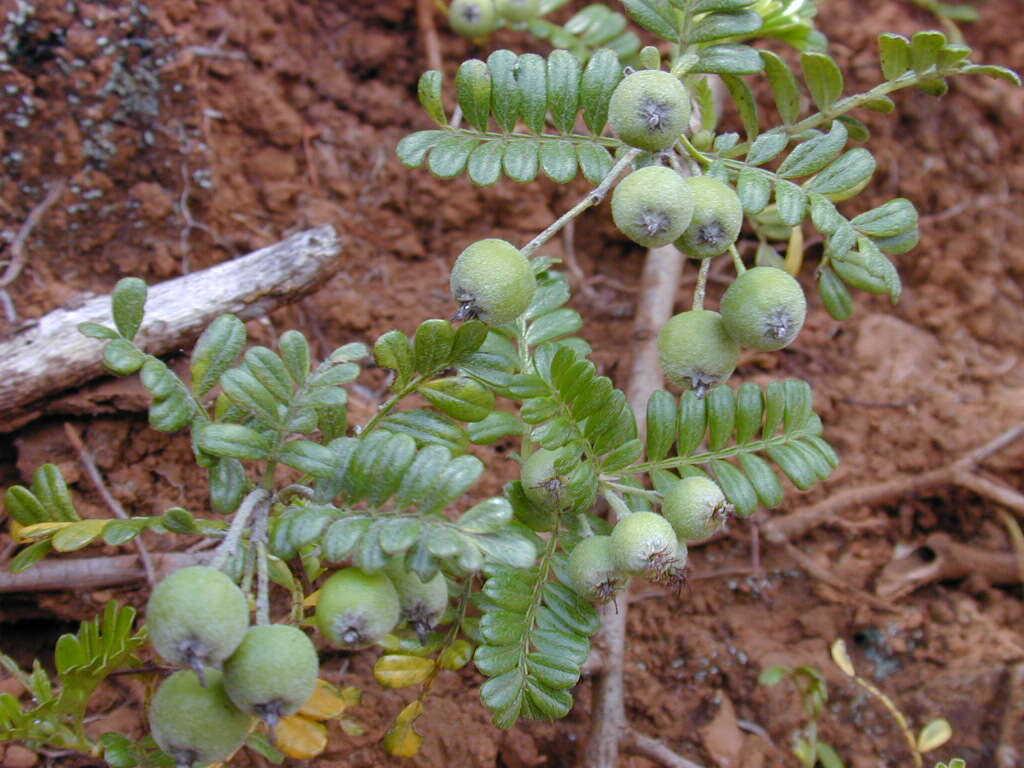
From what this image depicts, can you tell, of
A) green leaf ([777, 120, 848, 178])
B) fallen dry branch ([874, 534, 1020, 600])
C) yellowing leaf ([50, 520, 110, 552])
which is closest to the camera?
yellowing leaf ([50, 520, 110, 552])

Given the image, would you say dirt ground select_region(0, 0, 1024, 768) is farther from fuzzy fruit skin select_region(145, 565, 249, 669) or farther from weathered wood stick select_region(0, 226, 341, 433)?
fuzzy fruit skin select_region(145, 565, 249, 669)

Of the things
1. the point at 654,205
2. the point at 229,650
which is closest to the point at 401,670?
the point at 229,650

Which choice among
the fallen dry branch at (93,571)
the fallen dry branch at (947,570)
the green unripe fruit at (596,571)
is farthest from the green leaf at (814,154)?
the fallen dry branch at (93,571)

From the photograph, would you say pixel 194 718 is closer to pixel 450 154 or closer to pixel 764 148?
pixel 450 154

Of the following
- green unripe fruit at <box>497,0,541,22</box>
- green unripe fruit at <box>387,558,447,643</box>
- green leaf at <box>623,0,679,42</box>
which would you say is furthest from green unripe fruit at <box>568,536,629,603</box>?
green unripe fruit at <box>497,0,541,22</box>

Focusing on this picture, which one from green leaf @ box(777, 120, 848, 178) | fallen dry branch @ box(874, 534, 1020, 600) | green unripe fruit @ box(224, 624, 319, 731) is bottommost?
fallen dry branch @ box(874, 534, 1020, 600)

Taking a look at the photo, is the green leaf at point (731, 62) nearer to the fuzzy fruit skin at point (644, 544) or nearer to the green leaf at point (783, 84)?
the green leaf at point (783, 84)
